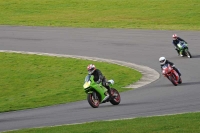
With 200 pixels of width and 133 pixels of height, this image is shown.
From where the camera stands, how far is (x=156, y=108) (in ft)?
62.4

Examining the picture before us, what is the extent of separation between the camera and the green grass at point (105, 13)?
49188mm

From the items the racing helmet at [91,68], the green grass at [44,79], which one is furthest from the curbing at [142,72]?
the racing helmet at [91,68]

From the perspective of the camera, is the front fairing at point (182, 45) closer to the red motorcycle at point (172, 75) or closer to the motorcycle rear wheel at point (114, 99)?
the red motorcycle at point (172, 75)

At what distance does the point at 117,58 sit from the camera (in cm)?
3516

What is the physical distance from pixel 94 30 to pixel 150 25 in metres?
4.31

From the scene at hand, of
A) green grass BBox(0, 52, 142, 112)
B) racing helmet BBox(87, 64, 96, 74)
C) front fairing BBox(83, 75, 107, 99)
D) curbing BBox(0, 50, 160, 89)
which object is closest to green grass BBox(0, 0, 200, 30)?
curbing BBox(0, 50, 160, 89)

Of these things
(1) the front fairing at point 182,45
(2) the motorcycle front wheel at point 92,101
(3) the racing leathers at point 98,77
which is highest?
(1) the front fairing at point 182,45

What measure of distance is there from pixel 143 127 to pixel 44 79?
16.4 metres

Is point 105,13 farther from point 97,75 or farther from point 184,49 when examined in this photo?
point 97,75

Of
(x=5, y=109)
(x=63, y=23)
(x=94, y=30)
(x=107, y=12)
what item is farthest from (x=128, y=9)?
(x=5, y=109)

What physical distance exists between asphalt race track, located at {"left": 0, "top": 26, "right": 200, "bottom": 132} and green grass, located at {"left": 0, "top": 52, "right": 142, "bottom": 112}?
1.55 metres

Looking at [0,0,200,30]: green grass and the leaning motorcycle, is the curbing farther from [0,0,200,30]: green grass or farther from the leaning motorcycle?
[0,0,200,30]: green grass

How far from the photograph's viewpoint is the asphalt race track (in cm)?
1844

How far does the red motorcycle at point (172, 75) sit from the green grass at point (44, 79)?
5.90 ft
